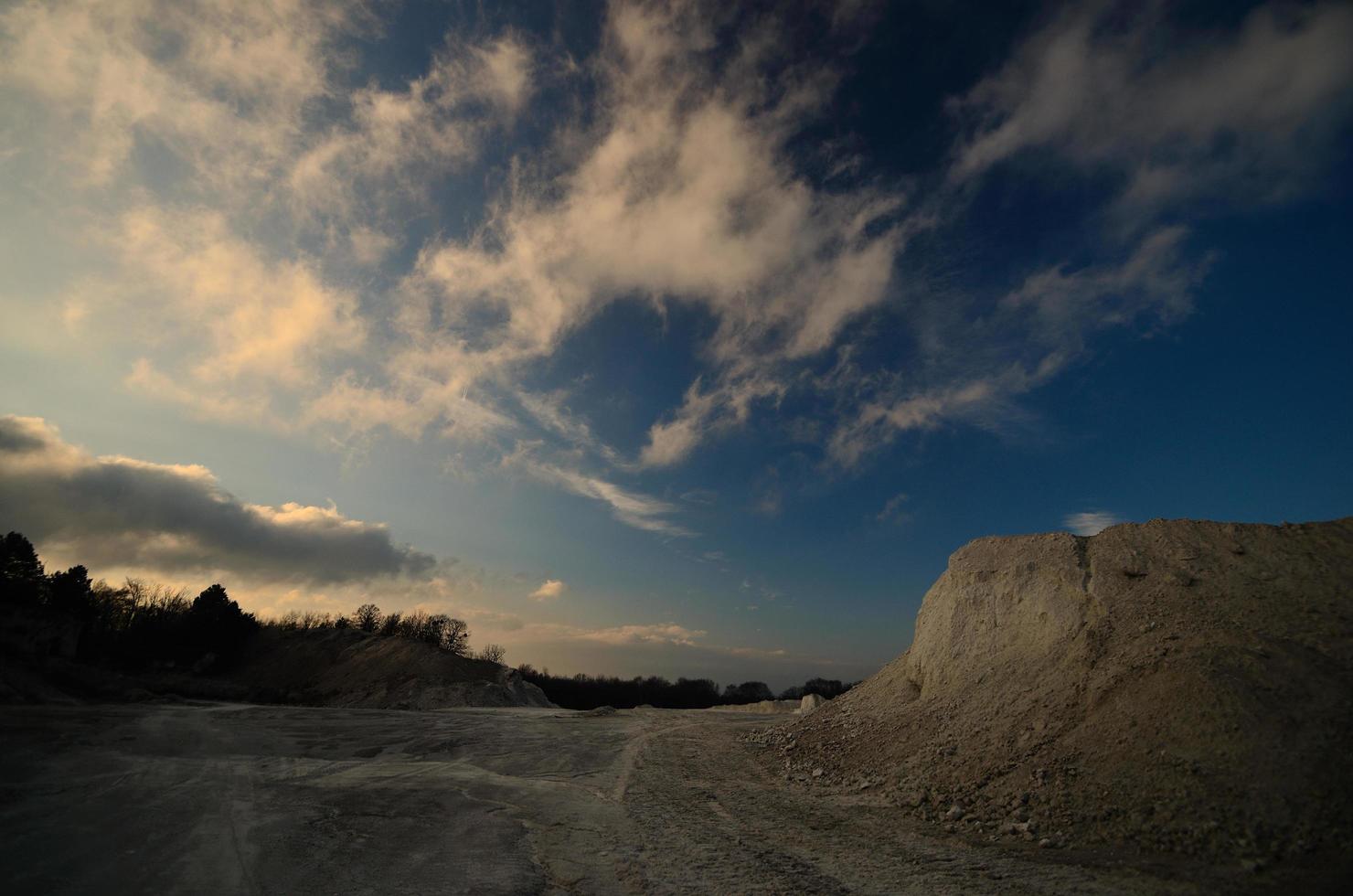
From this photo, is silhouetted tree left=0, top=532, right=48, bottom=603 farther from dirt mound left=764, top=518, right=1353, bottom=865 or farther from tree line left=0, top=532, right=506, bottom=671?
dirt mound left=764, top=518, right=1353, bottom=865

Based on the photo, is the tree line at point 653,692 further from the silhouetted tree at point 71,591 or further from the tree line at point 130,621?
the silhouetted tree at point 71,591

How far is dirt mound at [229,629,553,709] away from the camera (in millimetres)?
43969

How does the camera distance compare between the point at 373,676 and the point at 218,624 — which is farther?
the point at 218,624

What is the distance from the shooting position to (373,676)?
49031mm

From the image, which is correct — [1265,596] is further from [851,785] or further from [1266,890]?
[851,785]

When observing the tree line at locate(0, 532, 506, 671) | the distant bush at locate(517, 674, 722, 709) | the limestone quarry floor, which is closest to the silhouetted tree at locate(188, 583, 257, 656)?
the tree line at locate(0, 532, 506, 671)

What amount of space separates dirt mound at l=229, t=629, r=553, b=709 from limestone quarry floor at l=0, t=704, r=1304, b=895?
91.0ft

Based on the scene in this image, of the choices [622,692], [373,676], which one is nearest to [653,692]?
[622,692]

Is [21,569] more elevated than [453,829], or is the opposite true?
[21,569]

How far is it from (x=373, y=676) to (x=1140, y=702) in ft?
184

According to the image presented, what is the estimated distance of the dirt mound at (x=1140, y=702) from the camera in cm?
779

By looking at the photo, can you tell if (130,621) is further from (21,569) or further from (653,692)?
(653,692)

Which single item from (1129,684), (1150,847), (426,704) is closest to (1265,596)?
(1129,684)

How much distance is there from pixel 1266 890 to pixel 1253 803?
1.62 metres
